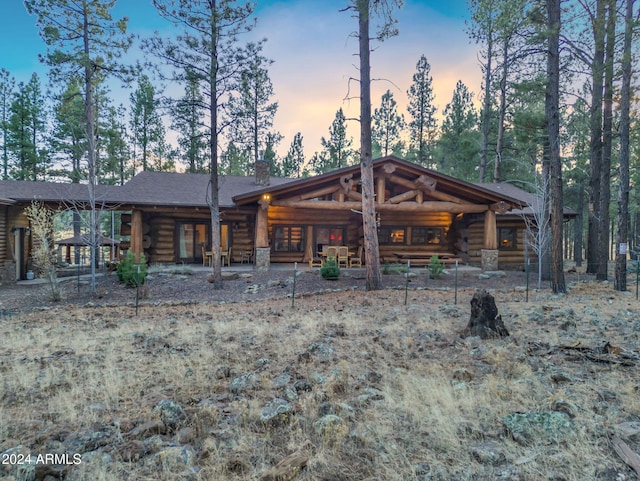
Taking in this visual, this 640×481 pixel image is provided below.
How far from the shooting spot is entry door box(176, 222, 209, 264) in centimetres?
1551

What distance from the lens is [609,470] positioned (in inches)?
82.9

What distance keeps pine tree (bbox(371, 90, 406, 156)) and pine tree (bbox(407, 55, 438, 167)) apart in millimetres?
1133

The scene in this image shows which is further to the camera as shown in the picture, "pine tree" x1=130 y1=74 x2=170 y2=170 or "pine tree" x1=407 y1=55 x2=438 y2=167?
"pine tree" x1=407 y1=55 x2=438 y2=167

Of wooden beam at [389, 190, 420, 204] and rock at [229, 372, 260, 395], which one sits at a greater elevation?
wooden beam at [389, 190, 420, 204]

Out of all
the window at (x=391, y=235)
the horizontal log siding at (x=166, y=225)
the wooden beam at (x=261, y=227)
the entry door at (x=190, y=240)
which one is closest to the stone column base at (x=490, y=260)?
the window at (x=391, y=235)

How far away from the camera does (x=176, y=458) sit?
232cm

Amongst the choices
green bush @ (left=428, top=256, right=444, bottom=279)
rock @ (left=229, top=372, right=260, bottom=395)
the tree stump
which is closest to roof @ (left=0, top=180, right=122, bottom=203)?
rock @ (left=229, top=372, right=260, bottom=395)

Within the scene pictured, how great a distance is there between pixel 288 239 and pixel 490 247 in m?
9.01

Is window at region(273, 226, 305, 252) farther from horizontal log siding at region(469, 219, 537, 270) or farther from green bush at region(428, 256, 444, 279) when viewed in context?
horizontal log siding at region(469, 219, 537, 270)

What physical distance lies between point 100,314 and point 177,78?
7607 mm

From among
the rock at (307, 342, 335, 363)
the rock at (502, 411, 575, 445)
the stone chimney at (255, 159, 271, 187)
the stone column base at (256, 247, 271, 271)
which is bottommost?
the rock at (307, 342, 335, 363)

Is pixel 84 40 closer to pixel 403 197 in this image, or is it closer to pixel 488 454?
pixel 403 197

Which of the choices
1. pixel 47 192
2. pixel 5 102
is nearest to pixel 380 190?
pixel 47 192

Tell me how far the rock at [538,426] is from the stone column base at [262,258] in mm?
10765
